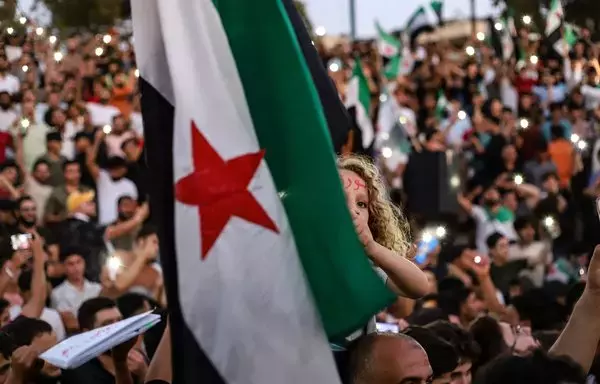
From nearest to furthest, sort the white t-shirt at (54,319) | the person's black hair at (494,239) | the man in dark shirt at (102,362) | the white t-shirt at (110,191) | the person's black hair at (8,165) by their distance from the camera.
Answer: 1. the man in dark shirt at (102,362)
2. the white t-shirt at (54,319)
3. the person's black hair at (494,239)
4. the person's black hair at (8,165)
5. the white t-shirt at (110,191)

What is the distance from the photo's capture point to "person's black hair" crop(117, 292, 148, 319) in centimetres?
676

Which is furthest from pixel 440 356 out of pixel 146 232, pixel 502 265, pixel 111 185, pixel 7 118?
pixel 7 118

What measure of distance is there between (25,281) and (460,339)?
10.4 feet

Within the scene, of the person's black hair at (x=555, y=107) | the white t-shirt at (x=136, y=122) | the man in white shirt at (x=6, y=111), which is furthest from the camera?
the person's black hair at (x=555, y=107)

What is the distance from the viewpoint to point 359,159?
4.11m

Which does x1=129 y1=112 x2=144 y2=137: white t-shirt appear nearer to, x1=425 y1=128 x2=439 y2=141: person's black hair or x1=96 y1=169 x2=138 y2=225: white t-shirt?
x1=96 y1=169 x2=138 y2=225: white t-shirt

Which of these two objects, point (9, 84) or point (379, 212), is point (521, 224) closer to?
point (9, 84)

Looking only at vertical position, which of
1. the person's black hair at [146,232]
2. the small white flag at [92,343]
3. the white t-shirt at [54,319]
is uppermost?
the small white flag at [92,343]

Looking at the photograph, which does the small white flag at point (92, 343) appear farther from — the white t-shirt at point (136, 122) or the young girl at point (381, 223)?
the white t-shirt at point (136, 122)

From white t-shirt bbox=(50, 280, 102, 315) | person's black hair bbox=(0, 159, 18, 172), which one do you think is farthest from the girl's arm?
person's black hair bbox=(0, 159, 18, 172)

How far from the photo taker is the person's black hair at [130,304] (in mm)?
6755

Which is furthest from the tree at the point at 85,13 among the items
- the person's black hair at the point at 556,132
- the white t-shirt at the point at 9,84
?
the white t-shirt at the point at 9,84

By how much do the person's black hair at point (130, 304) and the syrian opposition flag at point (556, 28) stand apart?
13.5m

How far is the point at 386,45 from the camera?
63.7 ft
